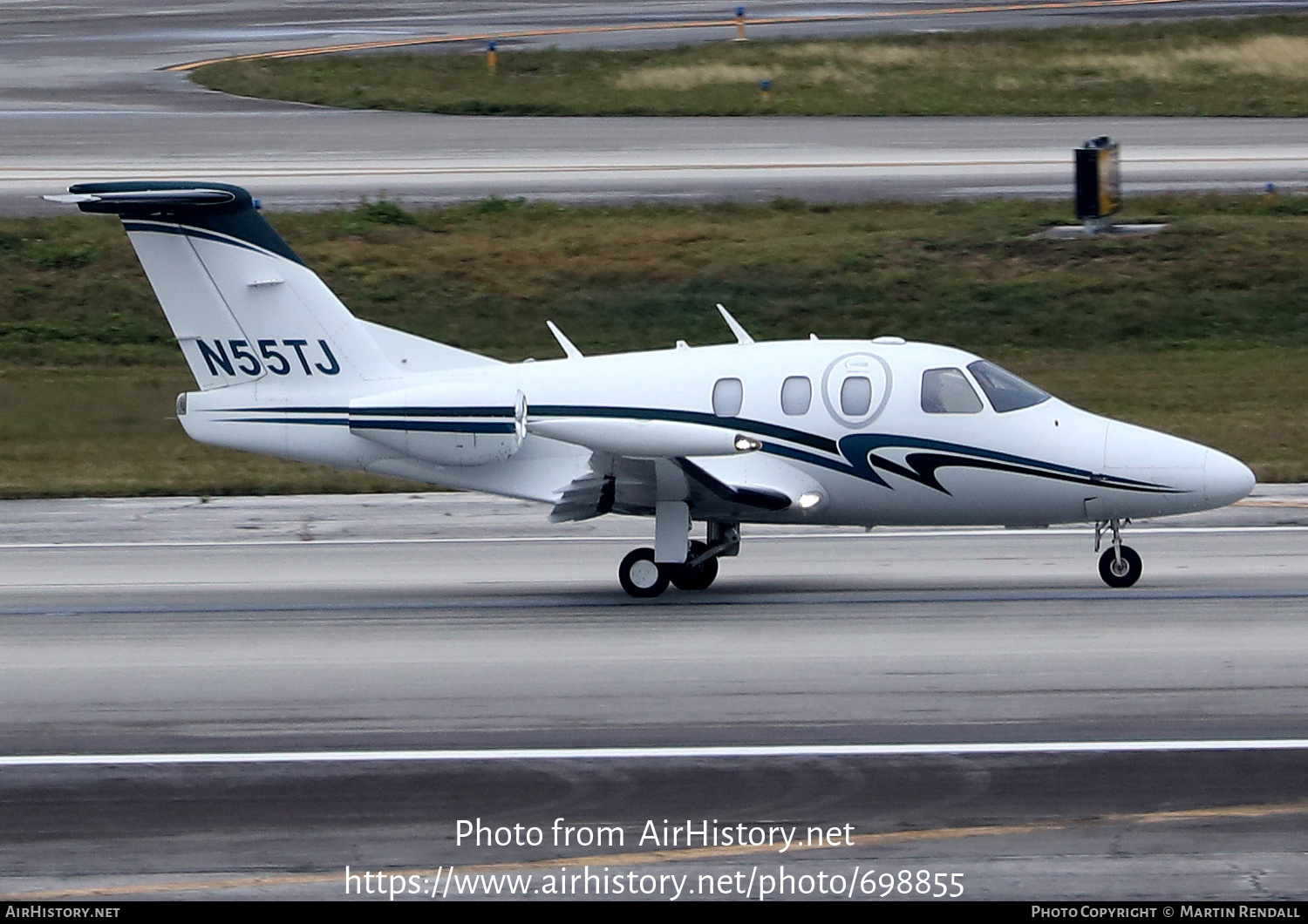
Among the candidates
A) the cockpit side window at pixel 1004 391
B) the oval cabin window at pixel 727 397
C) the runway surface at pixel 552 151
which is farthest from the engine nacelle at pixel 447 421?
the runway surface at pixel 552 151

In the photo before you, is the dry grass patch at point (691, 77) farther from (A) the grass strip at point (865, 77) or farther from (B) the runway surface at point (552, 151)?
(B) the runway surface at point (552, 151)

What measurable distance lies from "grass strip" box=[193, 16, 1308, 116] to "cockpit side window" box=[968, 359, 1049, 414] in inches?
1035

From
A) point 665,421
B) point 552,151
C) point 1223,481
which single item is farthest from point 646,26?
point 1223,481

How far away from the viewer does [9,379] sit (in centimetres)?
2745

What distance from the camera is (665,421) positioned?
52.2 feet

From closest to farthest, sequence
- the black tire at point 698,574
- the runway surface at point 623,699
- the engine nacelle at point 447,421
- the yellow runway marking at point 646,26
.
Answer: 1. the runway surface at point 623,699
2. the engine nacelle at point 447,421
3. the black tire at point 698,574
4. the yellow runway marking at point 646,26

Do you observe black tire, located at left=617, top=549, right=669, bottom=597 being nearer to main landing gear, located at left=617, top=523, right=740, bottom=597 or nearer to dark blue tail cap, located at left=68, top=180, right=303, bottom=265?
main landing gear, located at left=617, top=523, right=740, bottom=597

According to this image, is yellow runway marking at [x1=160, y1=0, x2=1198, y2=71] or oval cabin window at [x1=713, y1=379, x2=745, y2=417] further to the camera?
yellow runway marking at [x1=160, y1=0, x2=1198, y2=71]

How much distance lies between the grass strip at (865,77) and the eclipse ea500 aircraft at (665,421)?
26.1 m

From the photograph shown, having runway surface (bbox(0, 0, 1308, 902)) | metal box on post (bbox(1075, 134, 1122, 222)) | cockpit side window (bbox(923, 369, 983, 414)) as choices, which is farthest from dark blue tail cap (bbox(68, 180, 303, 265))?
metal box on post (bbox(1075, 134, 1122, 222))

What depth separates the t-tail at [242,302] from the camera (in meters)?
16.4

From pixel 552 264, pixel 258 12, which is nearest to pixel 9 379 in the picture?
pixel 552 264

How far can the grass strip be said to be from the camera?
42156 millimetres

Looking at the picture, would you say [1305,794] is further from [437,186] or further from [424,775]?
[437,186]
